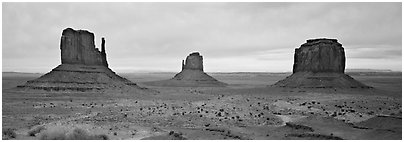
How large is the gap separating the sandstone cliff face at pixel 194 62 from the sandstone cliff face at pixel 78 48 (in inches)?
1898

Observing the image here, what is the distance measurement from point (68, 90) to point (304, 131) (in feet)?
123

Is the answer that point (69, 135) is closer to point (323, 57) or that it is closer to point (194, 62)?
point (323, 57)

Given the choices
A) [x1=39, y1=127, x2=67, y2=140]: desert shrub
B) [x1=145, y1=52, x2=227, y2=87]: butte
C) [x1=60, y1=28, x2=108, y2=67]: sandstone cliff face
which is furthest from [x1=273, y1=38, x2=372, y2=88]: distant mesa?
[x1=39, y1=127, x2=67, y2=140]: desert shrub

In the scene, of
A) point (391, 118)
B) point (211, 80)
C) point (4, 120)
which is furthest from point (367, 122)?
point (211, 80)

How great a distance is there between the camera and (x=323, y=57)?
220 ft

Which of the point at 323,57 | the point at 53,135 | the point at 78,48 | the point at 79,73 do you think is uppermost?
the point at 78,48

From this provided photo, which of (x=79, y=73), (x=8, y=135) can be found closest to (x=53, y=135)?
(x=8, y=135)

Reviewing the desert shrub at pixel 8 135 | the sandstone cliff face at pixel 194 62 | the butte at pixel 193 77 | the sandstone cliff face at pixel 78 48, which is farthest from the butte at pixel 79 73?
the sandstone cliff face at pixel 194 62

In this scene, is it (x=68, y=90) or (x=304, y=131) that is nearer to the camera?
(x=304, y=131)

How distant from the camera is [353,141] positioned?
16375 millimetres

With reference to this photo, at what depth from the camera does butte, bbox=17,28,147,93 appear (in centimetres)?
4831

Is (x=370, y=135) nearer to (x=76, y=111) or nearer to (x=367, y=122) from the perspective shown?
(x=367, y=122)

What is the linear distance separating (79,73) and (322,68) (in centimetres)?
4733

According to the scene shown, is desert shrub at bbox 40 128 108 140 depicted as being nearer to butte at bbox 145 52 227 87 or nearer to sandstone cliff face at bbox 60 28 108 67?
sandstone cliff face at bbox 60 28 108 67
